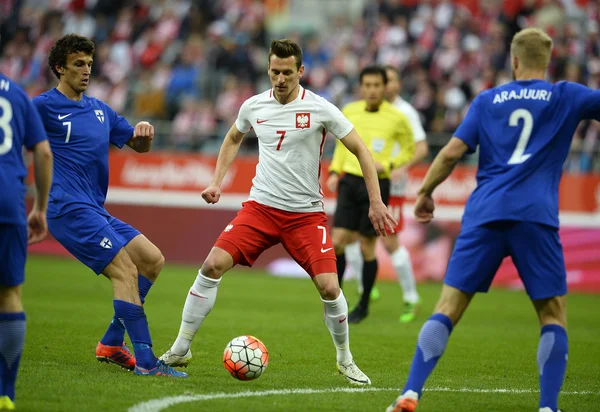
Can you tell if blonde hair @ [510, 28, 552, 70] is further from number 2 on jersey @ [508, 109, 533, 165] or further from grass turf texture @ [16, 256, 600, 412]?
grass turf texture @ [16, 256, 600, 412]

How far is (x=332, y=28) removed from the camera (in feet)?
84.2

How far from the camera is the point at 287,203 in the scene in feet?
24.8

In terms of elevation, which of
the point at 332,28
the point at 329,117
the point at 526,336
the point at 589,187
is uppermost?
the point at 332,28

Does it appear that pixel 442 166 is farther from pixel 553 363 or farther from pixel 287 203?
pixel 287 203

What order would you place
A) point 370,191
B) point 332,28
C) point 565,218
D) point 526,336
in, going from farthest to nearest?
1. point 332,28
2. point 565,218
3. point 526,336
4. point 370,191

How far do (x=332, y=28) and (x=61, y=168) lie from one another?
62.4 feet

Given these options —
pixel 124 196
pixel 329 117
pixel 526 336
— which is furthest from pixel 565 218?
pixel 329 117

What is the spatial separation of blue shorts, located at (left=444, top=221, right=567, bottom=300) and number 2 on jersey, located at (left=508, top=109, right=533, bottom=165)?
0.42m

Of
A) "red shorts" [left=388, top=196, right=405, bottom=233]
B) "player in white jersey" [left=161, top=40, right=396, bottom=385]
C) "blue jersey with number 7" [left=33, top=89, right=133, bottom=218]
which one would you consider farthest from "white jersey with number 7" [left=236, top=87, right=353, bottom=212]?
"red shorts" [left=388, top=196, right=405, bottom=233]

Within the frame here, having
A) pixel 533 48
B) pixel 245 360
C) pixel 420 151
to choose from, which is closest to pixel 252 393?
pixel 245 360

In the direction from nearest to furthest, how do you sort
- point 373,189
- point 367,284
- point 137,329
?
point 373,189 → point 137,329 → point 367,284

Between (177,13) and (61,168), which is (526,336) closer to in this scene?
(61,168)

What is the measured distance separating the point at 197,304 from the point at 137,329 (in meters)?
0.52

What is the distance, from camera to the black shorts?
11.7 metres
